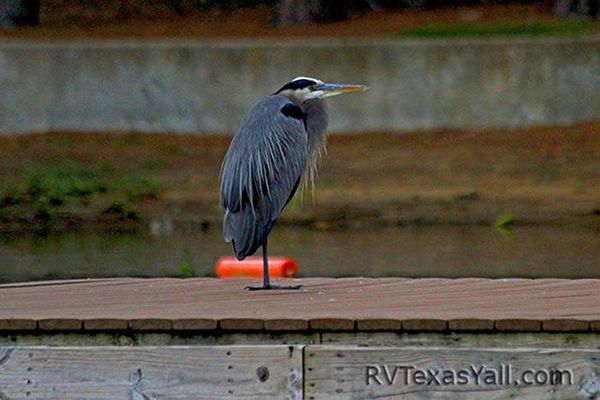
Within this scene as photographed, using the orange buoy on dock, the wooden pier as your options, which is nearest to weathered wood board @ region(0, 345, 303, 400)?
the wooden pier

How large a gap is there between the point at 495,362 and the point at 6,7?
680 inches

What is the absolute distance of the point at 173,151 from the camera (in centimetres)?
1925

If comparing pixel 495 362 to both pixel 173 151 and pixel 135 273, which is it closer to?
pixel 135 273

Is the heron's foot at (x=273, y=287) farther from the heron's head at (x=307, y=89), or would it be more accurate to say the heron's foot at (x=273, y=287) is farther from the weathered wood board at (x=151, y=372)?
the weathered wood board at (x=151, y=372)

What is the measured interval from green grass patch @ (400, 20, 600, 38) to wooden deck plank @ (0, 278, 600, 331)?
12.0m

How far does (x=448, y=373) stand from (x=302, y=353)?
0.56 metres

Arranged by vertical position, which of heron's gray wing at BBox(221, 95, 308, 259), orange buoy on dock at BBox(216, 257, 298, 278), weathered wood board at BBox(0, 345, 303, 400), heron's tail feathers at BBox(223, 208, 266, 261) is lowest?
orange buoy on dock at BBox(216, 257, 298, 278)

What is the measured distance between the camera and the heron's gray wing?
834cm

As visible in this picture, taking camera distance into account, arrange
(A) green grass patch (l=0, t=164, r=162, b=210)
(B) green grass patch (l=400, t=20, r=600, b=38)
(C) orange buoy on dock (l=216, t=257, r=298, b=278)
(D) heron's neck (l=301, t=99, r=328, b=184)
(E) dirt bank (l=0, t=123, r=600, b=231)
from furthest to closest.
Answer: (B) green grass patch (l=400, t=20, r=600, b=38) → (A) green grass patch (l=0, t=164, r=162, b=210) → (E) dirt bank (l=0, t=123, r=600, b=231) → (C) orange buoy on dock (l=216, t=257, r=298, b=278) → (D) heron's neck (l=301, t=99, r=328, b=184)

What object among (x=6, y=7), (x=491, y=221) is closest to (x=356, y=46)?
(x=491, y=221)

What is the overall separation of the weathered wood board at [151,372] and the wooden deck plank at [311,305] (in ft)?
0.33

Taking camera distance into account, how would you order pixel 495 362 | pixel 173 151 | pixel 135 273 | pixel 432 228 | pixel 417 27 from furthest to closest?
pixel 417 27, pixel 173 151, pixel 432 228, pixel 135 273, pixel 495 362

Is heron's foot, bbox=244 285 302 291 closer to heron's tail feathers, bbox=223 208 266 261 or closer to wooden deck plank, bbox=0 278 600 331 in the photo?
wooden deck plank, bbox=0 278 600 331

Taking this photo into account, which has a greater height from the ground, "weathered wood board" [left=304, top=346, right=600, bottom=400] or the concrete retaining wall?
"weathered wood board" [left=304, top=346, right=600, bottom=400]
